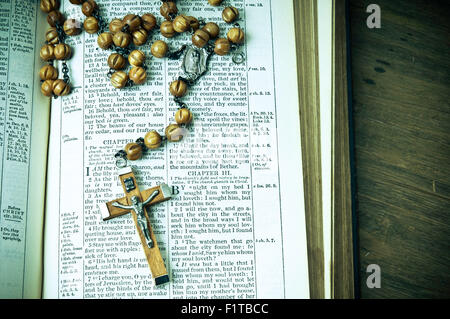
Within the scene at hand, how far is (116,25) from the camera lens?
3.77 ft

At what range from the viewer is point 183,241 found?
109 centimetres

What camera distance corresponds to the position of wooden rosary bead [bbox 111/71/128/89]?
1111 millimetres

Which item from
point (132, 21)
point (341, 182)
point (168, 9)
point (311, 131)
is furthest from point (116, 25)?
point (341, 182)

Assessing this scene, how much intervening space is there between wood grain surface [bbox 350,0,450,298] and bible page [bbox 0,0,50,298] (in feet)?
2.81

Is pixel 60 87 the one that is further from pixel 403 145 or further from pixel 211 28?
pixel 403 145

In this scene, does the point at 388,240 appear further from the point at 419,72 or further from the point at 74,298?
the point at 74,298

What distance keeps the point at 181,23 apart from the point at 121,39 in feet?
0.56

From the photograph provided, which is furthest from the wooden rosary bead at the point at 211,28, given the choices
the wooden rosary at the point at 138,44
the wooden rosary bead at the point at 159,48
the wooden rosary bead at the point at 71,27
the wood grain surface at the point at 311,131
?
the wooden rosary bead at the point at 71,27

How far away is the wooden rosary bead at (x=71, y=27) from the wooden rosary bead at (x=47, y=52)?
6 centimetres

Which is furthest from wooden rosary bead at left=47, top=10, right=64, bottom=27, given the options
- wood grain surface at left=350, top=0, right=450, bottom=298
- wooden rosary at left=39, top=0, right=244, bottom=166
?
wood grain surface at left=350, top=0, right=450, bottom=298

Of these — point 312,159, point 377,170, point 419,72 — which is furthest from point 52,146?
point 419,72

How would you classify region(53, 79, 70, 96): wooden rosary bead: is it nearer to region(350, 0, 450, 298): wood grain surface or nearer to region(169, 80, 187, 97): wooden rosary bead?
region(169, 80, 187, 97): wooden rosary bead

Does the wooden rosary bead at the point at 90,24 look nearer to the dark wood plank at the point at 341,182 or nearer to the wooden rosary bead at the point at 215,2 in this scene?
the wooden rosary bead at the point at 215,2

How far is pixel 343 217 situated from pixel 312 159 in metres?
0.17
